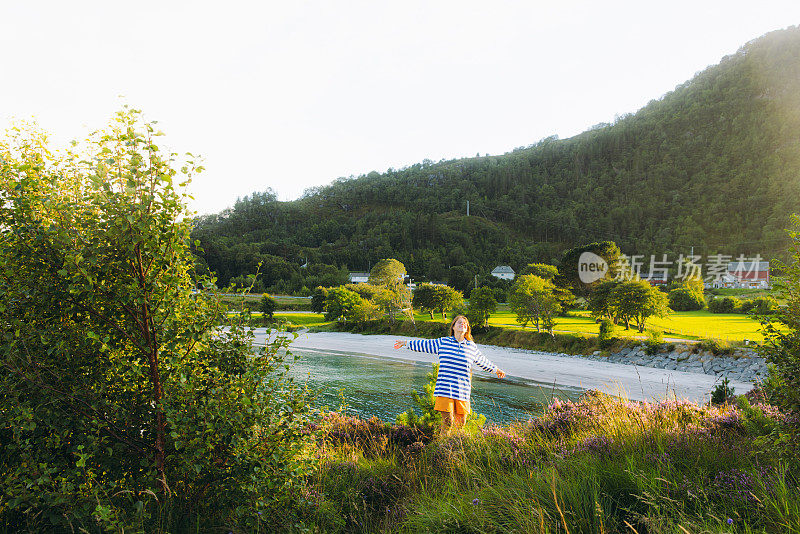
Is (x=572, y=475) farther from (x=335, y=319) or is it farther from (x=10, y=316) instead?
(x=335, y=319)

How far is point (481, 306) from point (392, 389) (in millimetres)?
23010

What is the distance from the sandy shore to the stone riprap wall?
0.77m

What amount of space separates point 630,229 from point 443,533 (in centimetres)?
15427

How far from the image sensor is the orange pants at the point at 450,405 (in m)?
6.82

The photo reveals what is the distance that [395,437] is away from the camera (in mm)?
6801

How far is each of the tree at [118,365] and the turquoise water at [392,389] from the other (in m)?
6.23

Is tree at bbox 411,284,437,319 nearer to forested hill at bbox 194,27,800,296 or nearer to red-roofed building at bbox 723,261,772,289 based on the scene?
forested hill at bbox 194,27,800,296

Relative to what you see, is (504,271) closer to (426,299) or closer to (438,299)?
(426,299)

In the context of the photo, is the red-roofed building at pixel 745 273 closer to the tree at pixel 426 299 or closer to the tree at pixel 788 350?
the tree at pixel 426 299

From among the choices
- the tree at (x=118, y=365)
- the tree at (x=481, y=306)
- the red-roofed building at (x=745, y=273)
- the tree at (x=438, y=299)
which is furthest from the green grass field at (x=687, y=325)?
the red-roofed building at (x=745, y=273)

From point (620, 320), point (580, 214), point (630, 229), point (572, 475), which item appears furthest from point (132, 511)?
point (580, 214)

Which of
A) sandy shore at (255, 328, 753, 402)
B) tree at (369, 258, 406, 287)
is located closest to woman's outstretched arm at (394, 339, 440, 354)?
sandy shore at (255, 328, 753, 402)

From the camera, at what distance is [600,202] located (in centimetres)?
15662

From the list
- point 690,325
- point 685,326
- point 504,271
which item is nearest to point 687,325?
point 690,325
